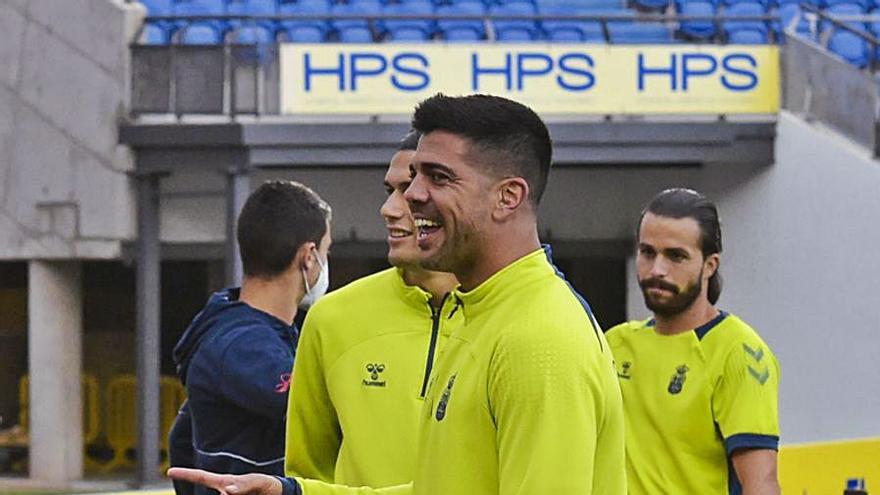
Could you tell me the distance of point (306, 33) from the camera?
16.9 meters

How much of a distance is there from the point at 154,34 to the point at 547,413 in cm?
1429

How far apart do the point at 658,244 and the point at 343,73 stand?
405 inches

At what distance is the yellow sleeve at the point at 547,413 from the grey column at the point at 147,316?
13455 mm

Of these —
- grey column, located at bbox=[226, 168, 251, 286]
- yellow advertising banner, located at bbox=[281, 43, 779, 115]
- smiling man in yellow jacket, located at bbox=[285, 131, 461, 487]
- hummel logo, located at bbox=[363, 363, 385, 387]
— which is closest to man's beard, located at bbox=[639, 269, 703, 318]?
smiling man in yellow jacket, located at bbox=[285, 131, 461, 487]

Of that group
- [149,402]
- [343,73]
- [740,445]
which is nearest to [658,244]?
[740,445]

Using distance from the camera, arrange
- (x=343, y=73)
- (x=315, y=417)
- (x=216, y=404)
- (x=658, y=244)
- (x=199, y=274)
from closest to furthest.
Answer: (x=315, y=417), (x=216, y=404), (x=658, y=244), (x=343, y=73), (x=199, y=274)

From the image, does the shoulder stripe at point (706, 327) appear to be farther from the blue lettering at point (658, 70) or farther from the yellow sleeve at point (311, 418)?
the blue lettering at point (658, 70)

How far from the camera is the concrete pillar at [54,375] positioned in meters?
16.8

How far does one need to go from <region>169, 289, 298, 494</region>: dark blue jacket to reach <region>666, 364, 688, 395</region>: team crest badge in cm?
112

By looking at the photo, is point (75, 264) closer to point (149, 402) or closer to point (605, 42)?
point (149, 402)

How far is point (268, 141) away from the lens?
1569 cm

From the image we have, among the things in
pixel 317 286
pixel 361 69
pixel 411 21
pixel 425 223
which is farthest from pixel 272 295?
pixel 411 21

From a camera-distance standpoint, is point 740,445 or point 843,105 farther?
point 843,105

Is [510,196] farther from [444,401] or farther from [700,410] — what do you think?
[700,410]
